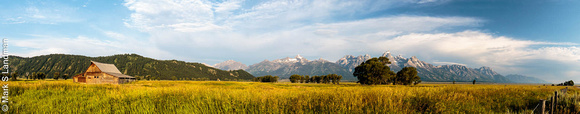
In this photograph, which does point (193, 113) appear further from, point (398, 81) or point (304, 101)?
point (398, 81)

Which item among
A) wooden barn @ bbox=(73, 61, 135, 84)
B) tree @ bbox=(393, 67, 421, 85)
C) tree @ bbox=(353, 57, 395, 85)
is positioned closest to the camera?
tree @ bbox=(353, 57, 395, 85)

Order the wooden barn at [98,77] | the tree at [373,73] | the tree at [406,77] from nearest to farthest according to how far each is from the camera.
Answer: the tree at [373,73], the wooden barn at [98,77], the tree at [406,77]

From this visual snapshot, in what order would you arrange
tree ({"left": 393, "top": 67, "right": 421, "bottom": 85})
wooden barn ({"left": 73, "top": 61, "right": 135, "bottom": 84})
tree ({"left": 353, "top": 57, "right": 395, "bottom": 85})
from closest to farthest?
1. tree ({"left": 353, "top": 57, "right": 395, "bottom": 85})
2. wooden barn ({"left": 73, "top": 61, "right": 135, "bottom": 84})
3. tree ({"left": 393, "top": 67, "right": 421, "bottom": 85})

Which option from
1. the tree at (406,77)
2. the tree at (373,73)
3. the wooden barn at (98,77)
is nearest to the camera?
the tree at (373,73)

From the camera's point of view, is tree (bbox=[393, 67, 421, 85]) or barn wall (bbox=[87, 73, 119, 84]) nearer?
barn wall (bbox=[87, 73, 119, 84])

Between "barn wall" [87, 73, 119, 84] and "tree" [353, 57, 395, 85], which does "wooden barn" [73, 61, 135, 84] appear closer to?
"barn wall" [87, 73, 119, 84]

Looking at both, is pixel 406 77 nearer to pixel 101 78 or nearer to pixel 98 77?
pixel 101 78

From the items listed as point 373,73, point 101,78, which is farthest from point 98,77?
point 373,73

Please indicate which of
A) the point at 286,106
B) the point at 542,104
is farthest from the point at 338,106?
the point at 542,104

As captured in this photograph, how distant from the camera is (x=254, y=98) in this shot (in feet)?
29.5

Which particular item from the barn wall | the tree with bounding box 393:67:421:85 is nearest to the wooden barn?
the barn wall

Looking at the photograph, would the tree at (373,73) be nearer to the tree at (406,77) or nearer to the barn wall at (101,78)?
the tree at (406,77)

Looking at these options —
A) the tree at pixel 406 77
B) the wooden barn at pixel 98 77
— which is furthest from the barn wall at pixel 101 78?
the tree at pixel 406 77

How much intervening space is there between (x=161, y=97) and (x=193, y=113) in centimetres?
410
